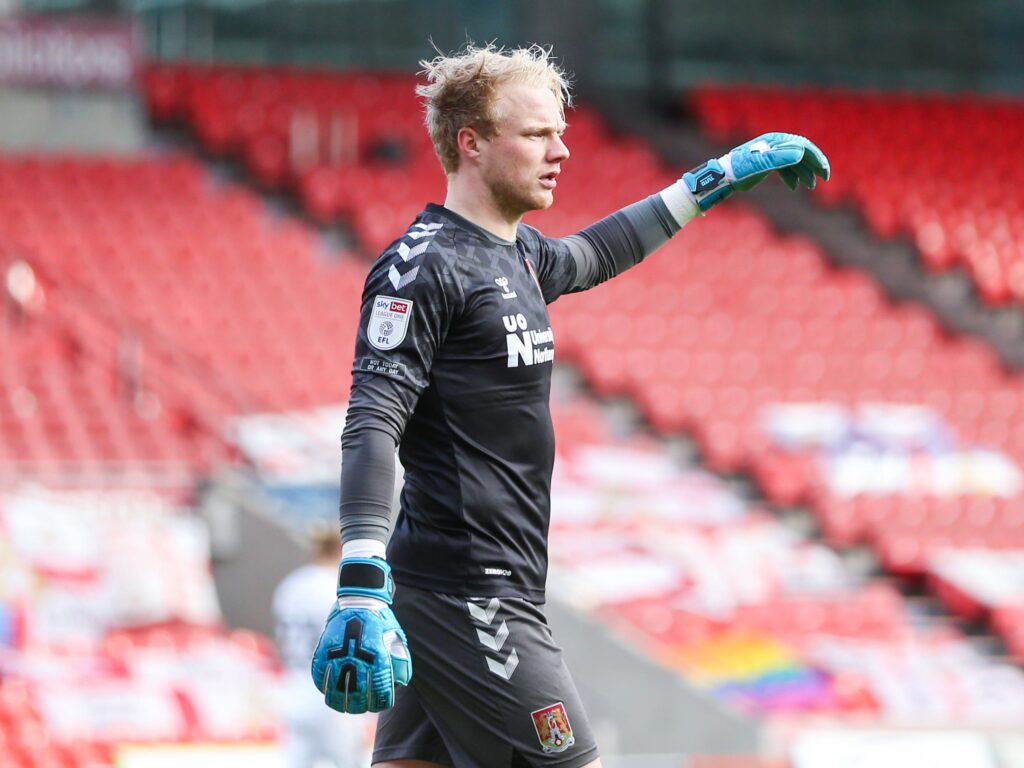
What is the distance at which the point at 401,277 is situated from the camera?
3082 millimetres

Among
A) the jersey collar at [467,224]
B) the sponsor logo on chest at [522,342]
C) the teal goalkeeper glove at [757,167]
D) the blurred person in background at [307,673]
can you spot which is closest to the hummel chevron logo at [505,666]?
the sponsor logo on chest at [522,342]

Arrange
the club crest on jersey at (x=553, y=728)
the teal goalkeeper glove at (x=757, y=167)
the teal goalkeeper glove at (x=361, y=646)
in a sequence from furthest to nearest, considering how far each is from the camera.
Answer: the teal goalkeeper glove at (x=757, y=167)
the club crest on jersey at (x=553, y=728)
the teal goalkeeper glove at (x=361, y=646)

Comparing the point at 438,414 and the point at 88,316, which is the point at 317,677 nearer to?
the point at 438,414

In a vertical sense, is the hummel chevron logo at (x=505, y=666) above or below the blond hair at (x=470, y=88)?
below

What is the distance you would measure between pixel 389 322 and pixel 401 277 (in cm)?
9

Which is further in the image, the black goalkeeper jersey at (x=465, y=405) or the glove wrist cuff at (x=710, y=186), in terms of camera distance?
the glove wrist cuff at (x=710, y=186)

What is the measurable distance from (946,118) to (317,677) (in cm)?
1735

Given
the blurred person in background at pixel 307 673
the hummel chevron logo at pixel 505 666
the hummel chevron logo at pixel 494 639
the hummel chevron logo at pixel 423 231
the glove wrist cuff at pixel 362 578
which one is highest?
the hummel chevron logo at pixel 423 231

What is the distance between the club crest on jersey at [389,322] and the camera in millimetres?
3041

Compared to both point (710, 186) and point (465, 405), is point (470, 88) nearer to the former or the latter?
point (465, 405)

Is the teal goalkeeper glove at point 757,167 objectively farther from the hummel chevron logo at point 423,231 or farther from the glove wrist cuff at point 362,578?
the glove wrist cuff at point 362,578

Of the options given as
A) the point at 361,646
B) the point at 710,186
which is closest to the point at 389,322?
the point at 361,646

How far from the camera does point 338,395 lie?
11766mm

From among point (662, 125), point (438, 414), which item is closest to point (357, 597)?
point (438, 414)
